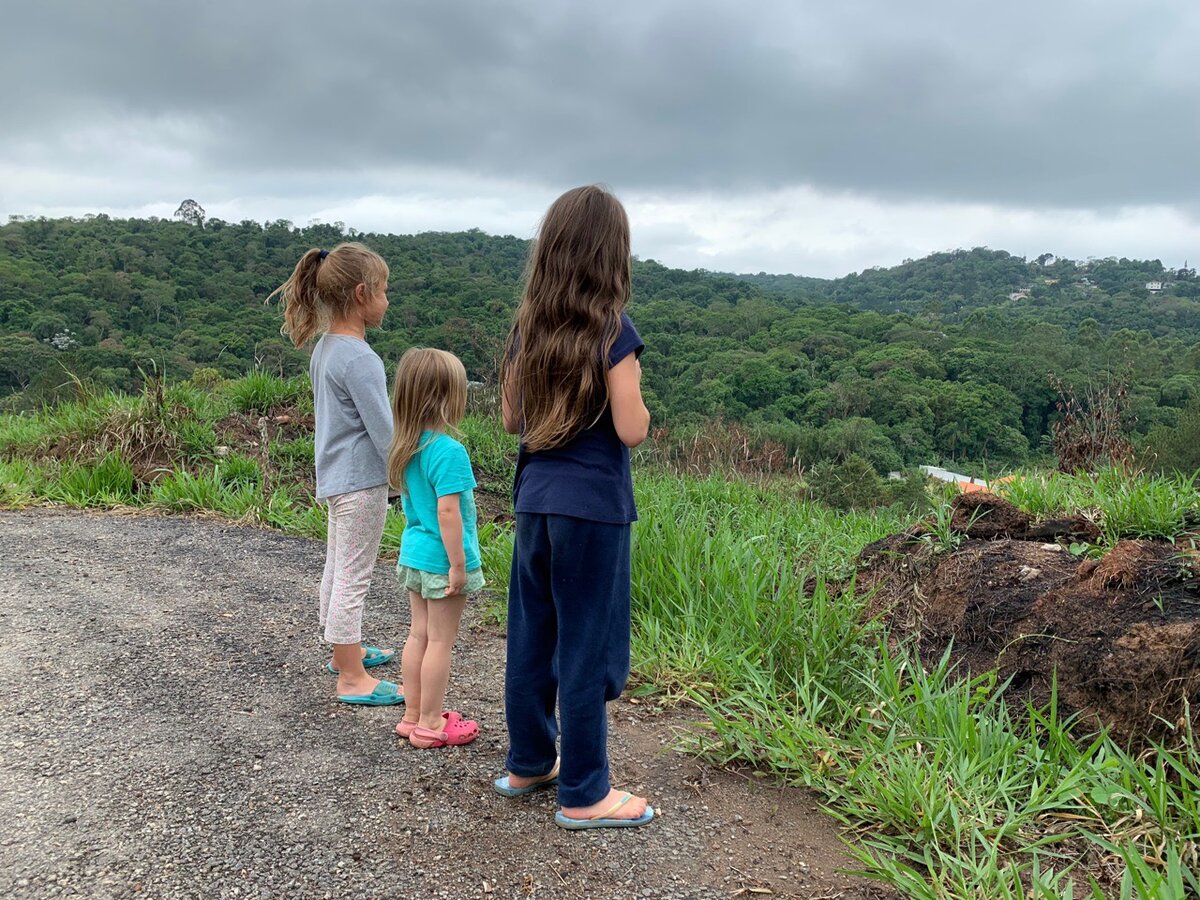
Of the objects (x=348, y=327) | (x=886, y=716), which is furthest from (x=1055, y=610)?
(x=348, y=327)

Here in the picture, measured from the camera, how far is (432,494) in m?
2.62

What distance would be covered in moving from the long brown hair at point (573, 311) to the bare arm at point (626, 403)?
0.10ft

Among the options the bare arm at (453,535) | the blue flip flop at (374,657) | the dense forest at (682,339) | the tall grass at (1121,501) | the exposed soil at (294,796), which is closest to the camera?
the exposed soil at (294,796)

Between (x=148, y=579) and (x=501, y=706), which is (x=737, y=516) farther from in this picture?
(x=148, y=579)

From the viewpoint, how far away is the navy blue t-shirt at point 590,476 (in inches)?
80.9

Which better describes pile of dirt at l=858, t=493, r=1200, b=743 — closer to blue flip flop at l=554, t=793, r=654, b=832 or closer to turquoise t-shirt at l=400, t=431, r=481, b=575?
blue flip flop at l=554, t=793, r=654, b=832

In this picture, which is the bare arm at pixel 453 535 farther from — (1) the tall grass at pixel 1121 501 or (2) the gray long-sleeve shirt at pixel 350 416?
(1) the tall grass at pixel 1121 501

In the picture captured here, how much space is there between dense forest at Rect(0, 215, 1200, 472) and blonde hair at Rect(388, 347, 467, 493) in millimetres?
348

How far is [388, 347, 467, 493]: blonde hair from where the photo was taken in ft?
8.46

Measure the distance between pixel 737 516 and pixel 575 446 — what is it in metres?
3.22

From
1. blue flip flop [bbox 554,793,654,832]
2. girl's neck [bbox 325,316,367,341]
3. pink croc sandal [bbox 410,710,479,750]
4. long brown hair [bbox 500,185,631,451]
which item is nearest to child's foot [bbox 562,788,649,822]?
blue flip flop [bbox 554,793,654,832]

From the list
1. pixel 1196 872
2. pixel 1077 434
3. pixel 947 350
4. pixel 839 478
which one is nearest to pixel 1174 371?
pixel 947 350

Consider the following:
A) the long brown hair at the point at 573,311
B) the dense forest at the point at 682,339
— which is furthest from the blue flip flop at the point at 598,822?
the dense forest at the point at 682,339

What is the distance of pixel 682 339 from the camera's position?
3353cm
